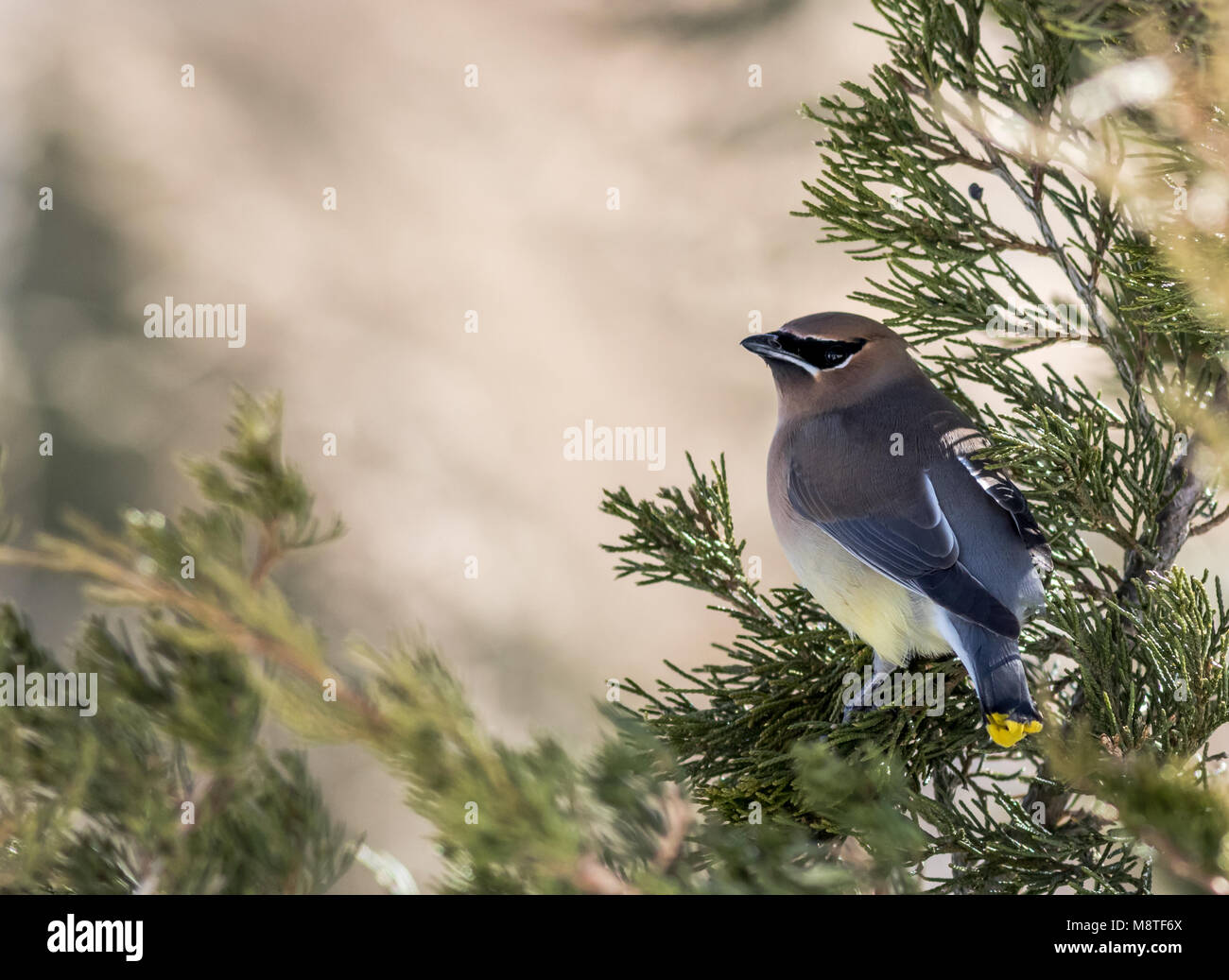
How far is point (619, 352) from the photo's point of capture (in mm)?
5066

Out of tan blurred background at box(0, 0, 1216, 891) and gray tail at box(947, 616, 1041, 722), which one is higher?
tan blurred background at box(0, 0, 1216, 891)

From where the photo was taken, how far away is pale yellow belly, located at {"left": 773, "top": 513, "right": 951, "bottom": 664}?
1679 mm

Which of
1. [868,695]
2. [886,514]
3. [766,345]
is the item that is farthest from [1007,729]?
[766,345]

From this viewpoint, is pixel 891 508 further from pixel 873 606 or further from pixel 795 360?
pixel 795 360

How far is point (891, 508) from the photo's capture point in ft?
6.23

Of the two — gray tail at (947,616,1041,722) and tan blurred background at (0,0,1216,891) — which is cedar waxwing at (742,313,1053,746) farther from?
tan blurred background at (0,0,1216,891)

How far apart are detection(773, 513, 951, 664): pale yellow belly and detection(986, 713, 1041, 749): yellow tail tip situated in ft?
0.97

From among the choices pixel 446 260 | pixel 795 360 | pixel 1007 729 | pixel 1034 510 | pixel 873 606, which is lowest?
pixel 1007 729

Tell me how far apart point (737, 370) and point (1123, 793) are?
4418 mm

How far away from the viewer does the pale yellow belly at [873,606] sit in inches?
66.1

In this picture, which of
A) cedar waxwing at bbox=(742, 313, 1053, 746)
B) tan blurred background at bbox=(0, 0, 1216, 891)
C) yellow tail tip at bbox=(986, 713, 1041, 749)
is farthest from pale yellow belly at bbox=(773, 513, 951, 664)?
tan blurred background at bbox=(0, 0, 1216, 891)

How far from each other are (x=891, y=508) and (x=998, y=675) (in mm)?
540

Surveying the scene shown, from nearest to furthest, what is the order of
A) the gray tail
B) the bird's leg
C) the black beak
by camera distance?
the gray tail, the bird's leg, the black beak
